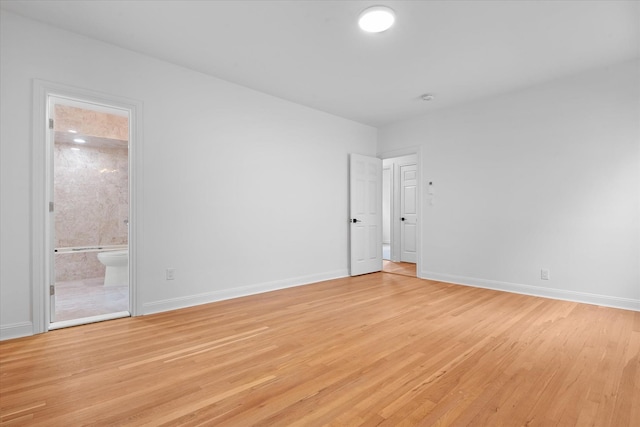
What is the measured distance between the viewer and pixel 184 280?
11.5 ft

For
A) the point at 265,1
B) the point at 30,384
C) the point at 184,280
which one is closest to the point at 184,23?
the point at 265,1

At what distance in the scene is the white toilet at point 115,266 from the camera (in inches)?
182

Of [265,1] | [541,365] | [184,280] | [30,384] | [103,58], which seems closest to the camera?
[30,384]

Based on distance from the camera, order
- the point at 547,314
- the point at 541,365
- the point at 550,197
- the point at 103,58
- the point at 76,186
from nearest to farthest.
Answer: the point at 541,365, the point at 103,58, the point at 547,314, the point at 550,197, the point at 76,186

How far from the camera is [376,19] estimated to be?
260cm

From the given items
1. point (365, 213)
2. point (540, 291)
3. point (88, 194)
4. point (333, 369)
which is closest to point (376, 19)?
point (333, 369)

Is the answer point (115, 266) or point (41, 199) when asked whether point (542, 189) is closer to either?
point (41, 199)

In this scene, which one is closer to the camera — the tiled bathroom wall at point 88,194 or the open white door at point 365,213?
the tiled bathroom wall at point 88,194

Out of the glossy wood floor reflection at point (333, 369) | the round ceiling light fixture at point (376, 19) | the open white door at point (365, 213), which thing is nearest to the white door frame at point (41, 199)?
the glossy wood floor reflection at point (333, 369)

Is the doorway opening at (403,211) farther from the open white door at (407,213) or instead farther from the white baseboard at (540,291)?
the white baseboard at (540,291)

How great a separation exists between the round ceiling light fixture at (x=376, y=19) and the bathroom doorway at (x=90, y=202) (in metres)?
3.92

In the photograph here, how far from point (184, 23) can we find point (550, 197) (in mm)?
4473

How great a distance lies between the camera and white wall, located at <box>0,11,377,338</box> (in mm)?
2625

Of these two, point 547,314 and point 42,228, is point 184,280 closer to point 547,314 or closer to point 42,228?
point 42,228
